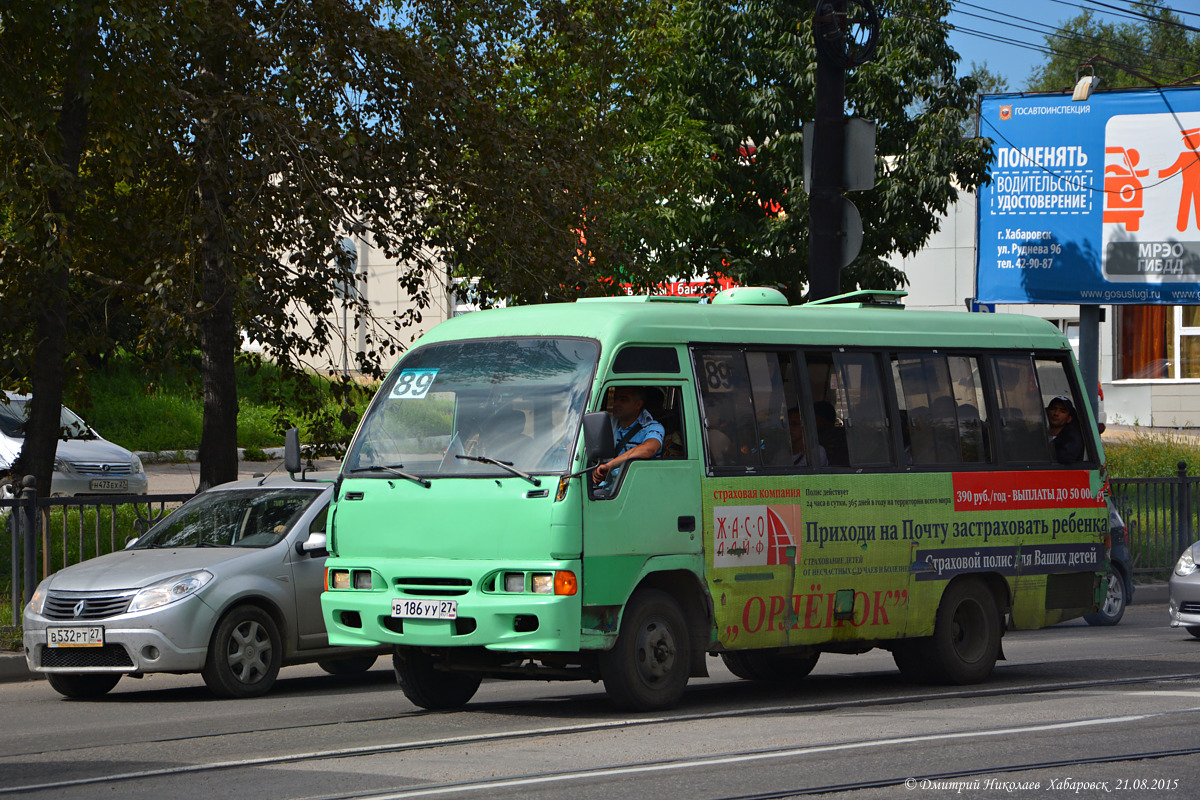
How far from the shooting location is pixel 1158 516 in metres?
20.7

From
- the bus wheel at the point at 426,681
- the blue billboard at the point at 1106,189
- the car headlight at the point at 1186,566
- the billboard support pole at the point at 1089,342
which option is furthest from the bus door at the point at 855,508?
the blue billboard at the point at 1106,189

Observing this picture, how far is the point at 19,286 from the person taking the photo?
50.5ft

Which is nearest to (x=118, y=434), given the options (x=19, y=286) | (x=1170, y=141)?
(x=19, y=286)

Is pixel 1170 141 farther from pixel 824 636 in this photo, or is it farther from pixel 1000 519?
pixel 824 636

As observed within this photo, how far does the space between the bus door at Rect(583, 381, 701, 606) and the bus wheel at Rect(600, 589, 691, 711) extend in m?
0.23

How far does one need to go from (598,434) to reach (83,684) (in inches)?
203

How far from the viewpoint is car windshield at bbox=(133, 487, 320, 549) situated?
11.7 meters

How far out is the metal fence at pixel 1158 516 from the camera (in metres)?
20.4

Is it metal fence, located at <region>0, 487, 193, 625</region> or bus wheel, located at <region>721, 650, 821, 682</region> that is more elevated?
metal fence, located at <region>0, 487, 193, 625</region>

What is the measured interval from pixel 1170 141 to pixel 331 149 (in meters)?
17.8

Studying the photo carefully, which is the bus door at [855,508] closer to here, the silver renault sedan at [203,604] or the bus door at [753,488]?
the bus door at [753,488]

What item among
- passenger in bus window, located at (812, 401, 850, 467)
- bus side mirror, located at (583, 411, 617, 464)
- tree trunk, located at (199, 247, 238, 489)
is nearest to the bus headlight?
bus side mirror, located at (583, 411, 617, 464)

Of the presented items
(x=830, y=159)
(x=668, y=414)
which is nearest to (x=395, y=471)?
(x=668, y=414)

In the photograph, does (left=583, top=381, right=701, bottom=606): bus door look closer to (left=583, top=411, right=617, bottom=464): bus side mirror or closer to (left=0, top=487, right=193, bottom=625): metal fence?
(left=583, top=411, right=617, bottom=464): bus side mirror
